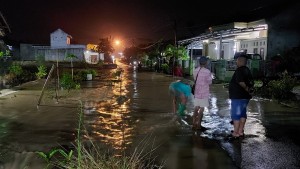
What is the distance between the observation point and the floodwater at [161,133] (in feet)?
21.1

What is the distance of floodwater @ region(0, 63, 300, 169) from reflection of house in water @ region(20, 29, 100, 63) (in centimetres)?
5038

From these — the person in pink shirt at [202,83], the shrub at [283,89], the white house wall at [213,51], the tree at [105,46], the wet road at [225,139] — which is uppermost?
→ the tree at [105,46]

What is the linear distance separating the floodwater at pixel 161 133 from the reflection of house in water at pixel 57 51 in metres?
50.4

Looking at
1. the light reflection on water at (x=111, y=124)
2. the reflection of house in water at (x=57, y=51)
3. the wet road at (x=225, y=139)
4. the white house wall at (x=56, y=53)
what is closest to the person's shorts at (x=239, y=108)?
the wet road at (x=225, y=139)

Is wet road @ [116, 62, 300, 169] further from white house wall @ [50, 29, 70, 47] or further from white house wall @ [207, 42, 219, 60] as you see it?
white house wall @ [50, 29, 70, 47]

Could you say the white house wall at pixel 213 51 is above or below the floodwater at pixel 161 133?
above

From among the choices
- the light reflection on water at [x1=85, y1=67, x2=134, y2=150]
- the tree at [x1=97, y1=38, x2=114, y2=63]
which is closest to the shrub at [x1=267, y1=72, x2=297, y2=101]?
the light reflection on water at [x1=85, y1=67, x2=134, y2=150]

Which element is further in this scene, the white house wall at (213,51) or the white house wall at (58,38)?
the white house wall at (58,38)

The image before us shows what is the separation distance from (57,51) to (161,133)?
197ft

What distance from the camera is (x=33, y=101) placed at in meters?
14.3

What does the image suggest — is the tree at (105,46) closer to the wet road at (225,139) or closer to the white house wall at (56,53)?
the white house wall at (56,53)

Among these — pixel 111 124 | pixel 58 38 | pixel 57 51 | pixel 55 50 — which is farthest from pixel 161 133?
pixel 58 38

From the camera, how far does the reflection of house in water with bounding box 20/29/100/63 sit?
212 ft

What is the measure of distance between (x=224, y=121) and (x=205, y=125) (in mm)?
869
